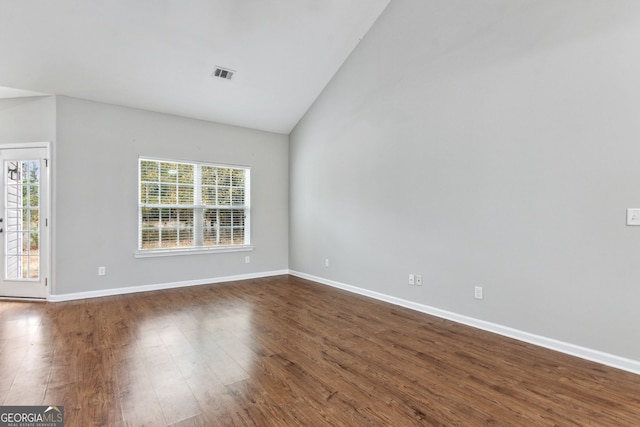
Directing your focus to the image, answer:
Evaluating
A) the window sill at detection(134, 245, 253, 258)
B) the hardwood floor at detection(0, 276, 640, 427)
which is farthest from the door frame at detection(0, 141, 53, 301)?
the window sill at detection(134, 245, 253, 258)

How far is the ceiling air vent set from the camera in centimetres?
441

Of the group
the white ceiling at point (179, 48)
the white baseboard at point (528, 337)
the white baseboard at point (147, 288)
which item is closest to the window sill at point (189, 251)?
the white baseboard at point (147, 288)

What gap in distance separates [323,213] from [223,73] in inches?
104

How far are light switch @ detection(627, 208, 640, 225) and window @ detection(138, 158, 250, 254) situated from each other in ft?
16.6

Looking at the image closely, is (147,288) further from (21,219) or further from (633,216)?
(633,216)

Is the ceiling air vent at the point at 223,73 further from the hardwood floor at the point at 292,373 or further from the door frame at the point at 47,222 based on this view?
the hardwood floor at the point at 292,373

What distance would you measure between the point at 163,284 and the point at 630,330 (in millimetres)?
5501

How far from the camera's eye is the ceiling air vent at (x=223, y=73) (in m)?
4.41

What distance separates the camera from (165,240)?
5020 millimetres

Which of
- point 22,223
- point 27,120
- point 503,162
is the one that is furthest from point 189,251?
point 503,162

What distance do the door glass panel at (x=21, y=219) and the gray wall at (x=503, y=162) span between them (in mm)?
4404

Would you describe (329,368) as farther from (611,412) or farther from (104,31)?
(104,31)

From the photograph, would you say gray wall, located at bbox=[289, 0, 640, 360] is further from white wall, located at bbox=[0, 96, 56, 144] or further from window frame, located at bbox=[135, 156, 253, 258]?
white wall, located at bbox=[0, 96, 56, 144]

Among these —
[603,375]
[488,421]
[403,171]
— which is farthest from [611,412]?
[403,171]
